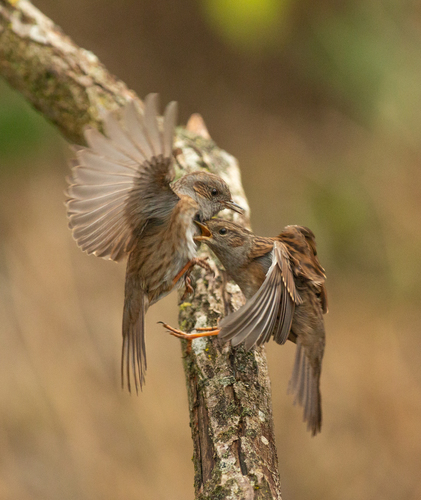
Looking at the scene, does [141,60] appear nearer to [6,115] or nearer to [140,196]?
[6,115]

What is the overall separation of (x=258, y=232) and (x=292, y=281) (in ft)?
14.1

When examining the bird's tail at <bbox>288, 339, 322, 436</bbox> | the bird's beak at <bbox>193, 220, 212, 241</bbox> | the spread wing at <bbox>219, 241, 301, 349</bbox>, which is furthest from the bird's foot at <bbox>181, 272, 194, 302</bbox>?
the bird's tail at <bbox>288, 339, 322, 436</bbox>

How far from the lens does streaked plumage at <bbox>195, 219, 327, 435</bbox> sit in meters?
2.98

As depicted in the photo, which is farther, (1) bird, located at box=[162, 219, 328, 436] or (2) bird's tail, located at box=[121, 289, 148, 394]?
(2) bird's tail, located at box=[121, 289, 148, 394]

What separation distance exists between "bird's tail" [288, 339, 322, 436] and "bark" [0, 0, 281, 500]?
26 centimetres

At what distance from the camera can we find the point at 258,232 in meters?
7.25

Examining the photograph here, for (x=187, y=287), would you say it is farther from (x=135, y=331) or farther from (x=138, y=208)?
(x=138, y=208)

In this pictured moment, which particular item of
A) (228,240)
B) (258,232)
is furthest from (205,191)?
(258,232)

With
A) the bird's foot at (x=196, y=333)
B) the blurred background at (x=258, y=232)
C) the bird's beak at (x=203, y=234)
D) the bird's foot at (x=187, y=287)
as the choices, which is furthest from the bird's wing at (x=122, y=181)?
the blurred background at (x=258, y=232)

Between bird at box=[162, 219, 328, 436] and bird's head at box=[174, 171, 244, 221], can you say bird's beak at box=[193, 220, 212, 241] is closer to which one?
bird at box=[162, 219, 328, 436]

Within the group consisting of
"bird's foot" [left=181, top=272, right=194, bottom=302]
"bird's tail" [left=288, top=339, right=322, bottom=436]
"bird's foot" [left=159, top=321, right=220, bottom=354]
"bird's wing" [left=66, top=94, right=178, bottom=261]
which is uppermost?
"bird's wing" [left=66, top=94, right=178, bottom=261]

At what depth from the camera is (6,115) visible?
6.80 m

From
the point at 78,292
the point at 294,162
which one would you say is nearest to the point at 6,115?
the point at 78,292

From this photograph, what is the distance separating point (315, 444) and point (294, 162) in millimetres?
3573
